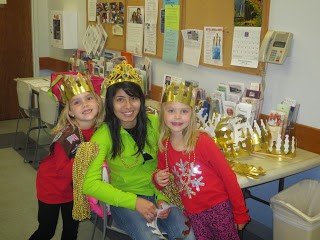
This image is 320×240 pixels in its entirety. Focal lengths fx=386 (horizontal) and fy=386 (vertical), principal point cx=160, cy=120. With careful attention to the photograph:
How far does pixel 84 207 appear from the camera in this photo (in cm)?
181

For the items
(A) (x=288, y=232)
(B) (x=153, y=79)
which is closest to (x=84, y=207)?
(A) (x=288, y=232)

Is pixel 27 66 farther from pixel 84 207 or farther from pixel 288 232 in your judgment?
pixel 288 232

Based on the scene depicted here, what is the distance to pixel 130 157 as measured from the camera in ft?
5.91

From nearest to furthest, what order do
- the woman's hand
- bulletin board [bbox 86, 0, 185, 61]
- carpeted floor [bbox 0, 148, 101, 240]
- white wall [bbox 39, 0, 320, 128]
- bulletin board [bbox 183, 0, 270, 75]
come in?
the woman's hand < white wall [bbox 39, 0, 320, 128] < bulletin board [bbox 183, 0, 270, 75] < carpeted floor [bbox 0, 148, 101, 240] < bulletin board [bbox 86, 0, 185, 61]

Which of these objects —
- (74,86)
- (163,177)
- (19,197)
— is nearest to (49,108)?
(19,197)

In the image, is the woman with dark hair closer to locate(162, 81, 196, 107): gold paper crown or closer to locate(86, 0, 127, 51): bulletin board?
locate(162, 81, 196, 107): gold paper crown

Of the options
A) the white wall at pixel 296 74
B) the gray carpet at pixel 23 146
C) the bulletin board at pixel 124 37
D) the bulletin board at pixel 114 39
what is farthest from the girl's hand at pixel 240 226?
the gray carpet at pixel 23 146

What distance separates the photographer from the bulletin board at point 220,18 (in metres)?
2.38

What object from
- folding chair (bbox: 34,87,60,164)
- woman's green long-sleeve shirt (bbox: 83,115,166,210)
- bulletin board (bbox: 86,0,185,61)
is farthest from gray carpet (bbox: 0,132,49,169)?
woman's green long-sleeve shirt (bbox: 83,115,166,210)

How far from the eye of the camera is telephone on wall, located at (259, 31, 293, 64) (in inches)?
85.0

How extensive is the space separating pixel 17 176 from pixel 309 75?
271 cm

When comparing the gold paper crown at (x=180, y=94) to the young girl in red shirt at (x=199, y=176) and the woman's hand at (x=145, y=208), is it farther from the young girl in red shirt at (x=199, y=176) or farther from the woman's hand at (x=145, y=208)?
the woman's hand at (x=145, y=208)

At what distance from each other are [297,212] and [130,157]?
0.84 metres

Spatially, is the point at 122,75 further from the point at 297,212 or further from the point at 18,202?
the point at 18,202
